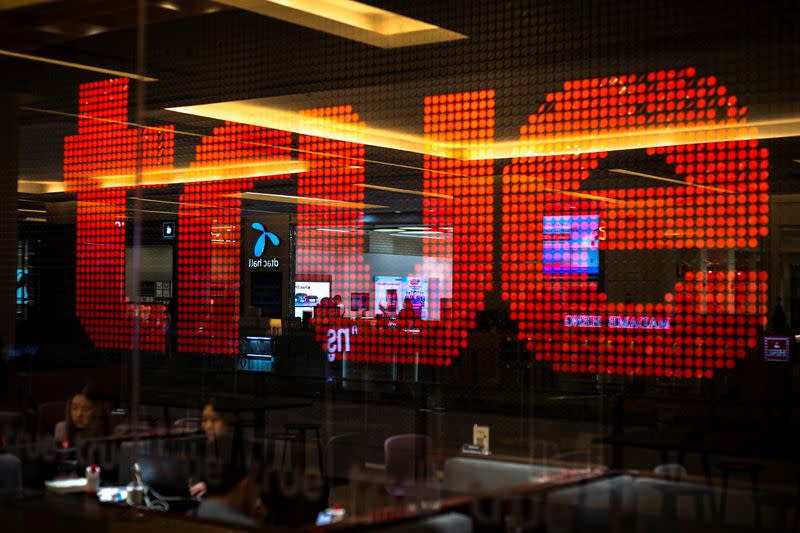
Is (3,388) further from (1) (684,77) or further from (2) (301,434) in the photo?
(1) (684,77)

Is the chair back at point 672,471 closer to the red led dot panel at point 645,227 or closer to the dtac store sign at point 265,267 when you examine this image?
the red led dot panel at point 645,227

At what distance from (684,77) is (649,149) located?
394 millimetres

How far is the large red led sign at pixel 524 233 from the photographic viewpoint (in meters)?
3.99

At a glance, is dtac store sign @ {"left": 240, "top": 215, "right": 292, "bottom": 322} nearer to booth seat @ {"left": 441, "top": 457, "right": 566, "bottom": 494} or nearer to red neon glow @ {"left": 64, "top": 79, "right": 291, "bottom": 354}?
red neon glow @ {"left": 64, "top": 79, "right": 291, "bottom": 354}

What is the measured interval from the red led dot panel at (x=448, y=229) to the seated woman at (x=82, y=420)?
173 centimetres

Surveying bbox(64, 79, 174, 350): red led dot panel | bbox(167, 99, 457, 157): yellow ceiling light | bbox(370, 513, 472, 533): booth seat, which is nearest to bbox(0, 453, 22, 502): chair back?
bbox(64, 79, 174, 350): red led dot panel

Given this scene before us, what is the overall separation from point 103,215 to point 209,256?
2.62 ft

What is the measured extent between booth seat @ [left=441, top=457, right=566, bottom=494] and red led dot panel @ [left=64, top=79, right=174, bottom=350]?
7.44 feet

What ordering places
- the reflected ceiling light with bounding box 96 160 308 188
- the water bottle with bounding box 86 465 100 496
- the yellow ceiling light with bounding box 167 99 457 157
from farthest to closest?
the reflected ceiling light with bounding box 96 160 308 188
the yellow ceiling light with bounding box 167 99 457 157
the water bottle with bounding box 86 465 100 496

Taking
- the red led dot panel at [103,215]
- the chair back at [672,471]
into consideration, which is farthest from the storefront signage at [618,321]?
the red led dot panel at [103,215]

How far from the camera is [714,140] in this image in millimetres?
4094

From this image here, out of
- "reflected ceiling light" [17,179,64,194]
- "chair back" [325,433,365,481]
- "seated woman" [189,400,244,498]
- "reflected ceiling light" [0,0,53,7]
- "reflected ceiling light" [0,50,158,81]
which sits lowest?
"chair back" [325,433,365,481]

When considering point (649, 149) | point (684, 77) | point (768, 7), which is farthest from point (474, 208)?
point (768, 7)

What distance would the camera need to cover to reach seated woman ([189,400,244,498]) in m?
5.51
